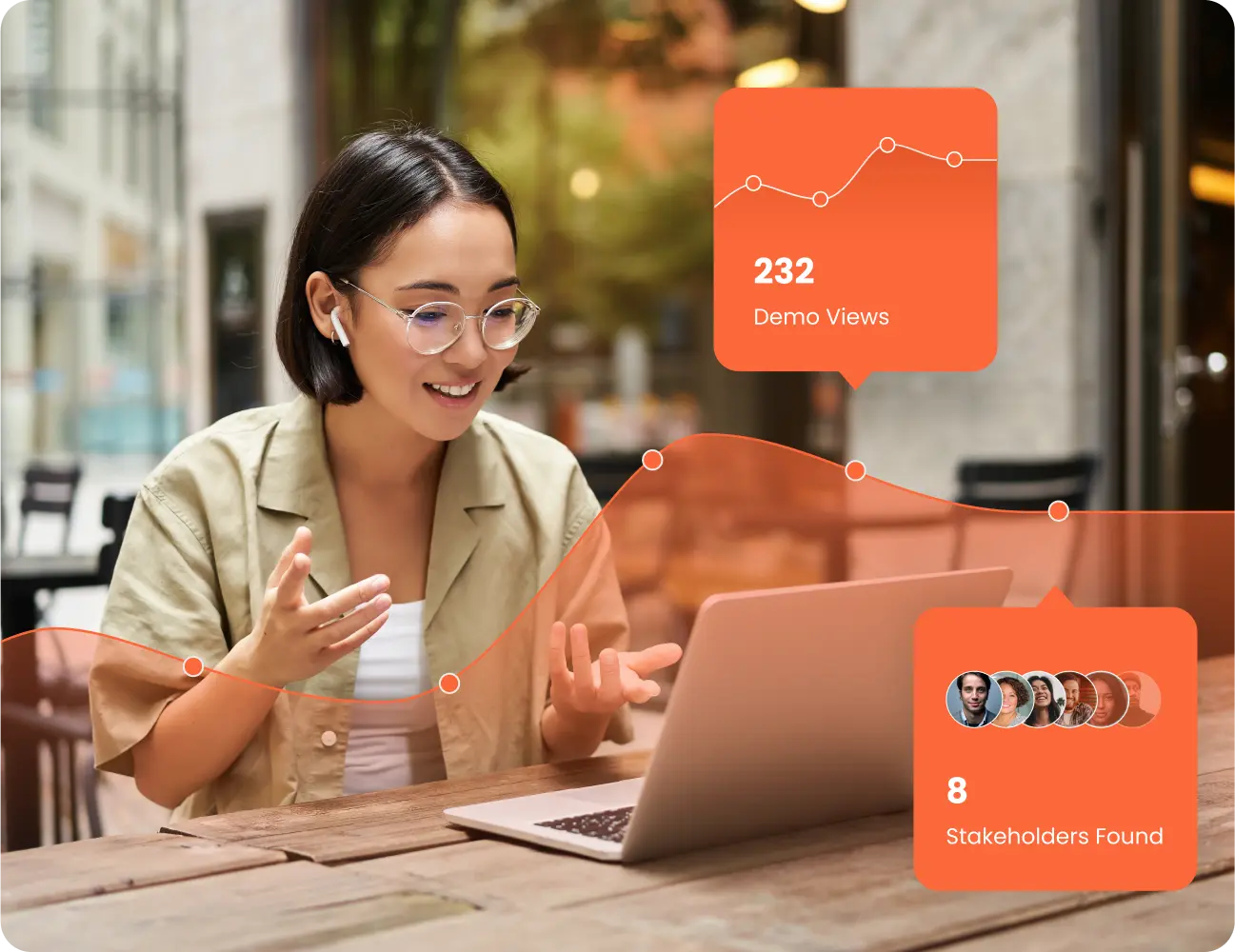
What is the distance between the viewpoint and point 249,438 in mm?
1367

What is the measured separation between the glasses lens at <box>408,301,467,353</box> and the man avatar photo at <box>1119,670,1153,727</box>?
619 millimetres

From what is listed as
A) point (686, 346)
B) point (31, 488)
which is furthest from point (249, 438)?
point (686, 346)

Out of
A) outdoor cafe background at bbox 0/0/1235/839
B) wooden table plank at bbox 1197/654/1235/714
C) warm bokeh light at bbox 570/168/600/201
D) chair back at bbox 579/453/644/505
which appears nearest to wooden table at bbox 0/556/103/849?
wooden table plank at bbox 1197/654/1235/714

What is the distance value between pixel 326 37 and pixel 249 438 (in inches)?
182

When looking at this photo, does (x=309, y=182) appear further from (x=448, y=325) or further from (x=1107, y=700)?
(x=1107, y=700)

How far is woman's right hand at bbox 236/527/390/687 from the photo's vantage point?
1029 millimetres

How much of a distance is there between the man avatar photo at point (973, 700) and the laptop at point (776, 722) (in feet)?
0.17

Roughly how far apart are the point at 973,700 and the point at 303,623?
1.57 feet

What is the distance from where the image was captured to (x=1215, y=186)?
11.9ft

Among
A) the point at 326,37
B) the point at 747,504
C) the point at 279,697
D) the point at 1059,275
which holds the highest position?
the point at 326,37

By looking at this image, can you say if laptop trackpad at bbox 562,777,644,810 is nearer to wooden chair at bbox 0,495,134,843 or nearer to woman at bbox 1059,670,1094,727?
woman at bbox 1059,670,1094,727

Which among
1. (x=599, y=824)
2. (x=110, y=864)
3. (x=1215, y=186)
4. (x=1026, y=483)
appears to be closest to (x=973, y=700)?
(x=599, y=824)

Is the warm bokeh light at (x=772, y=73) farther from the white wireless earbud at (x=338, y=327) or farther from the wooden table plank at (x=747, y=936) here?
the wooden table plank at (x=747, y=936)

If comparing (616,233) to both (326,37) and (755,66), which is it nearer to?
(755,66)
